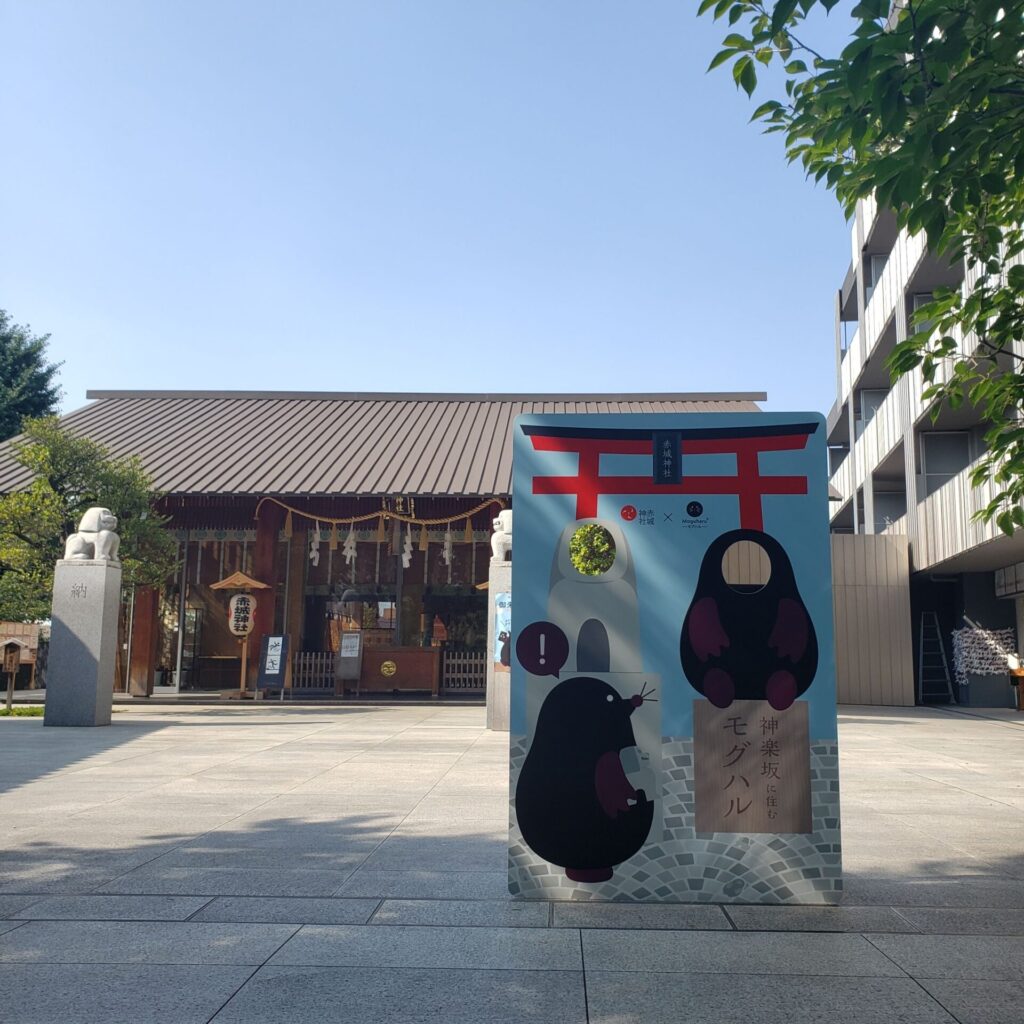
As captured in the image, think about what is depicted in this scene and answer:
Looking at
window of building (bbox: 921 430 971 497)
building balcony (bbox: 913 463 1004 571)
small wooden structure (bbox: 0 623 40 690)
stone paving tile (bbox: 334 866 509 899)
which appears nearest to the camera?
stone paving tile (bbox: 334 866 509 899)

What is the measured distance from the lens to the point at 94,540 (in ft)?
51.5

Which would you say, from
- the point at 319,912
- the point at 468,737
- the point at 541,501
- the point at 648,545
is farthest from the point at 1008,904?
the point at 468,737

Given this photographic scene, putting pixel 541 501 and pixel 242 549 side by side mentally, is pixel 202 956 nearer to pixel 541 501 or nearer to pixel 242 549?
pixel 541 501

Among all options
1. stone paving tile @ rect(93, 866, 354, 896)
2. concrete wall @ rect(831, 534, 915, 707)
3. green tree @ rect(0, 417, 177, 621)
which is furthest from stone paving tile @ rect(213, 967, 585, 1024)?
concrete wall @ rect(831, 534, 915, 707)

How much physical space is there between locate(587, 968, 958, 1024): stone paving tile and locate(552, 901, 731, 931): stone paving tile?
722 mm

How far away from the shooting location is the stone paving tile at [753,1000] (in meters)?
3.41

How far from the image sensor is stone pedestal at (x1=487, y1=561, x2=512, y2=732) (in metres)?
15.0

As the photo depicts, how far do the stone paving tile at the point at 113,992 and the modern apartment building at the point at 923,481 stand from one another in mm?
17615

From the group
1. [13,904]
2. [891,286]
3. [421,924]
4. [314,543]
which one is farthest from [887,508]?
Answer: [13,904]

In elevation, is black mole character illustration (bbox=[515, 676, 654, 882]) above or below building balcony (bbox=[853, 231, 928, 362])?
below

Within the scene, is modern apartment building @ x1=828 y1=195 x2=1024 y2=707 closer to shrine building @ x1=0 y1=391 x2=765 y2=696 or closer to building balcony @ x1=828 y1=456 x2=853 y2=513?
building balcony @ x1=828 y1=456 x2=853 y2=513

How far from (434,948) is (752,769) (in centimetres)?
190

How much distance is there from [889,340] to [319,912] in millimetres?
25367

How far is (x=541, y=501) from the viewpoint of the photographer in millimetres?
5234
